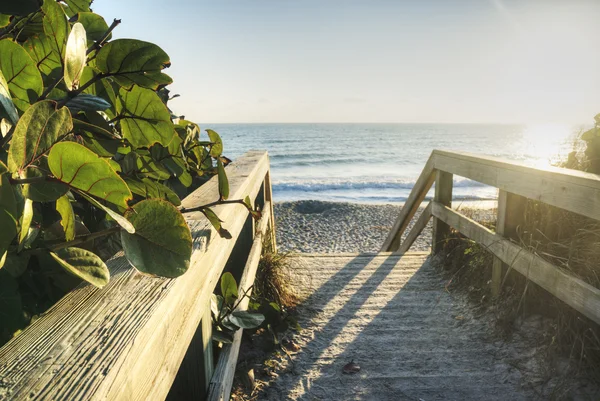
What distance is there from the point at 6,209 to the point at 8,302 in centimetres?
28

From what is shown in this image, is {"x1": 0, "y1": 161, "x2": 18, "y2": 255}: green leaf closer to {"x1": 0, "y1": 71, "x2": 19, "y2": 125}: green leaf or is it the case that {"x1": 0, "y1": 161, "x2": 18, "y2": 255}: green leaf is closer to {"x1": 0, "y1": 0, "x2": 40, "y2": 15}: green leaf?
{"x1": 0, "y1": 71, "x2": 19, "y2": 125}: green leaf

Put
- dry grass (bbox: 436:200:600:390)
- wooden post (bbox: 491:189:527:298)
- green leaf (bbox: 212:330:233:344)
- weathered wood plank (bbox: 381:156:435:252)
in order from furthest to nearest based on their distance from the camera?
weathered wood plank (bbox: 381:156:435:252), wooden post (bbox: 491:189:527:298), dry grass (bbox: 436:200:600:390), green leaf (bbox: 212:330:233:344)

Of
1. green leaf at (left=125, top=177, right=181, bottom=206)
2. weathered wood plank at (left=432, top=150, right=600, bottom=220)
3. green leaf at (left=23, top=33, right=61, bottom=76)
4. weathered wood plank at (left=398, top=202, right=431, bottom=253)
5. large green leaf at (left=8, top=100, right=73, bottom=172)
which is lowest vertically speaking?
weathered wood plank at (left=398, top=202, right=431, bottom=253)

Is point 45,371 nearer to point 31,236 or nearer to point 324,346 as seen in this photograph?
point 31,236

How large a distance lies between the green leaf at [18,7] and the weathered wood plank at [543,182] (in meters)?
1.95

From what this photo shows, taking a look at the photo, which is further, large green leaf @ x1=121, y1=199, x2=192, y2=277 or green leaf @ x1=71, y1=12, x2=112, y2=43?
green leaf @ x1=71, y1=12, x2=112, y2=43

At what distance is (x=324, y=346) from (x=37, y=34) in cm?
219

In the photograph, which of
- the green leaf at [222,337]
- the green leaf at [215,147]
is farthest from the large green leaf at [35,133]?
the green leaf at [222,337]

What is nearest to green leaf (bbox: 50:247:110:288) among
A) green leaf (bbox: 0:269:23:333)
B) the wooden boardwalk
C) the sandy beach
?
green leaf (bbox: 0:269:23:333)

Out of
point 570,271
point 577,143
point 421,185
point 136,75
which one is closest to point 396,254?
point 421,185

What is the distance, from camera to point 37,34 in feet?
2.41

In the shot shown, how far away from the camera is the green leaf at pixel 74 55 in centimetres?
52

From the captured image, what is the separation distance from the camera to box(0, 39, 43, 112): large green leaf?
0.54m

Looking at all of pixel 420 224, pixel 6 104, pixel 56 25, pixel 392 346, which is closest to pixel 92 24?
pixel 56 25
